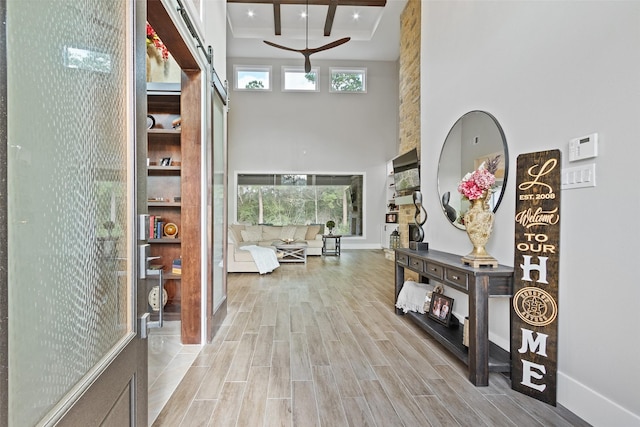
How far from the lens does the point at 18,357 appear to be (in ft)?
2.06

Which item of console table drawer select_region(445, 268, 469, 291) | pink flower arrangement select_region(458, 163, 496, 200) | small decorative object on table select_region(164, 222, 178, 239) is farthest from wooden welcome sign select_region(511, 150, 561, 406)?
small decorative object on table select_region(164, 222, 178, 239)

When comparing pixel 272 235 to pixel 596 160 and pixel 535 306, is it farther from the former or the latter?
pixel 596 160

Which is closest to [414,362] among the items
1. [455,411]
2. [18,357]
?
[455,411]

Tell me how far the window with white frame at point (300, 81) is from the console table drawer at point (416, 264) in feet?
25.5

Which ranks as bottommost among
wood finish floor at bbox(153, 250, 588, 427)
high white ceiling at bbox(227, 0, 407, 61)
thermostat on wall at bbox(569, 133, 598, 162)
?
wood finish floor at bbox(153, 250, 588, 427)

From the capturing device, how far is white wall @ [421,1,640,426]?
1.53 m

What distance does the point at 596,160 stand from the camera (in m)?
1.69

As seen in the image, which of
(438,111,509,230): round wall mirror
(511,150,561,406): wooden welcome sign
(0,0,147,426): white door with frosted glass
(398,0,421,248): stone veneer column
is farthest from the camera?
(398,0,421,248): stone veneer column

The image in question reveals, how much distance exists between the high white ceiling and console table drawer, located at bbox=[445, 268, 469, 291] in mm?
6541

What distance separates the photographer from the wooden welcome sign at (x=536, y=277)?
188 cm

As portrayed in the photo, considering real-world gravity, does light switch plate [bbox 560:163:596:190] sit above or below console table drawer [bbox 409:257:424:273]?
above

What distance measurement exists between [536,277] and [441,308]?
42.9 inches

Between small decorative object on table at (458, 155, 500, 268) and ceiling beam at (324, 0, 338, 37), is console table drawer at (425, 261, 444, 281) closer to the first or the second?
small decorative object on table at (458, 155, 500, 268)

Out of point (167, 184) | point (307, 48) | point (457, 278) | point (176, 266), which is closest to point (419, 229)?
point (457, 278)
